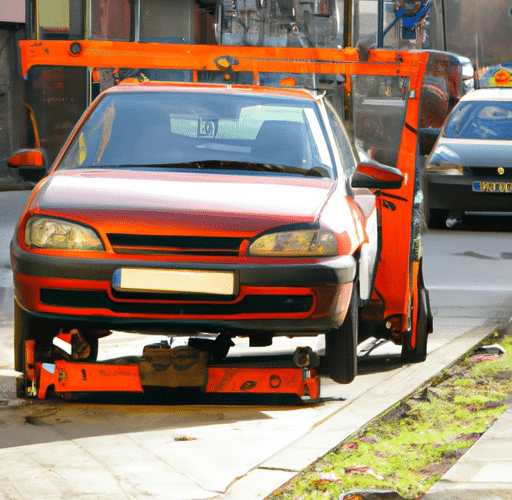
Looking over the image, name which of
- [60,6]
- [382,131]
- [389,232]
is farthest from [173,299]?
[60,6]

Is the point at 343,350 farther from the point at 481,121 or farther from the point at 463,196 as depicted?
the point at 481,121

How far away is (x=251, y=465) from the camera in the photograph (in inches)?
198

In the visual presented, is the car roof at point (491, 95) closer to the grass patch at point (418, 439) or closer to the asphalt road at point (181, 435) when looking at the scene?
the asphalt road at point (181, 435)

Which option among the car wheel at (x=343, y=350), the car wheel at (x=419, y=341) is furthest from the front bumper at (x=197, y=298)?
the car wheel at (x=419, y=341)

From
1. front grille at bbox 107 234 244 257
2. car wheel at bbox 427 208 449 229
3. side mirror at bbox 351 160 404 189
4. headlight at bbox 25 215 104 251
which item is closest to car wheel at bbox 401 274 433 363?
side mirror at bbox 351 160 404 189

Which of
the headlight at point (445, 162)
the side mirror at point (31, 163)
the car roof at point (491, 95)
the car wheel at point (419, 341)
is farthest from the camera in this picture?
the car roof at point (491, 95)

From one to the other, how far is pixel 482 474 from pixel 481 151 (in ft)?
36.6

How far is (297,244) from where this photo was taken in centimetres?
559

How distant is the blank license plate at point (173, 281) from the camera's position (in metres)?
5.50

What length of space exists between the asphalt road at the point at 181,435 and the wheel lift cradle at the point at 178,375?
4.7 inches

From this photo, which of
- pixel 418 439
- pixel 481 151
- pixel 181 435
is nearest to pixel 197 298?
pixel 181 435

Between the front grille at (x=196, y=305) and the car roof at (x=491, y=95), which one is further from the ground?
the front grille at (x=196, y=305)

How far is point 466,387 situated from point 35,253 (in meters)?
2.48

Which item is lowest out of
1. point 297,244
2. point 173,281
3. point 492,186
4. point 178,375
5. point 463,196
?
point 463,196
